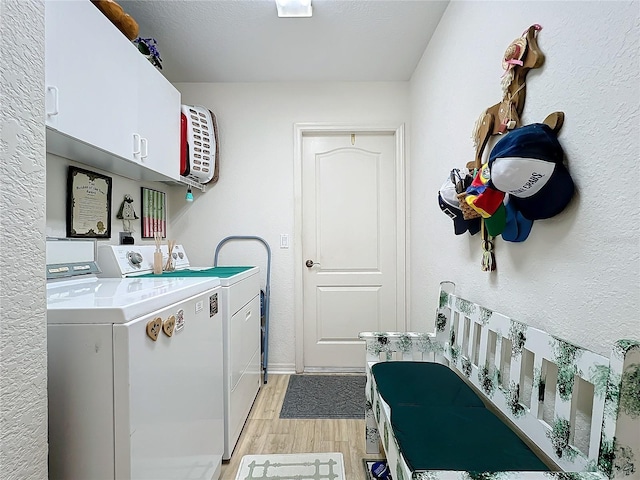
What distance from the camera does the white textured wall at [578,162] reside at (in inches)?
32.1

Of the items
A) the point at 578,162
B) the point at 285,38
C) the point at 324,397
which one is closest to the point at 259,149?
the point at 285,38

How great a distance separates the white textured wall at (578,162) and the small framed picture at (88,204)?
197 centimetres

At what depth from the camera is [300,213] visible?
2.92m

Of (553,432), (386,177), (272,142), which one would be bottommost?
(553,432)

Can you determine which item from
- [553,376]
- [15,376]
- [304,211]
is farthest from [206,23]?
[553,376]

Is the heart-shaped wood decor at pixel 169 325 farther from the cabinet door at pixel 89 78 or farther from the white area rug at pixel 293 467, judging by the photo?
the white area rug at pixel 293 467

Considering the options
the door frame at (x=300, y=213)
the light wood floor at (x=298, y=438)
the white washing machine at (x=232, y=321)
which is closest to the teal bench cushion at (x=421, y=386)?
the light wood floor at (x=298, y=438)

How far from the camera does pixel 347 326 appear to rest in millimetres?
3020

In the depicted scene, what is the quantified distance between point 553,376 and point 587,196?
0.55 m

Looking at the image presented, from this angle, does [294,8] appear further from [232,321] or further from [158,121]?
[232,321]

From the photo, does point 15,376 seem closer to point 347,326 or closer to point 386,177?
point 347,326

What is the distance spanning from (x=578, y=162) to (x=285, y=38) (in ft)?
6.43

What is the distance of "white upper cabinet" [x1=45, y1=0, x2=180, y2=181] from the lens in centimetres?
128

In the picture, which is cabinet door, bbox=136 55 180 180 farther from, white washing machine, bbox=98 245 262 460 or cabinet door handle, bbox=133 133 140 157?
white washing machine, bbox=98 245 262 460
